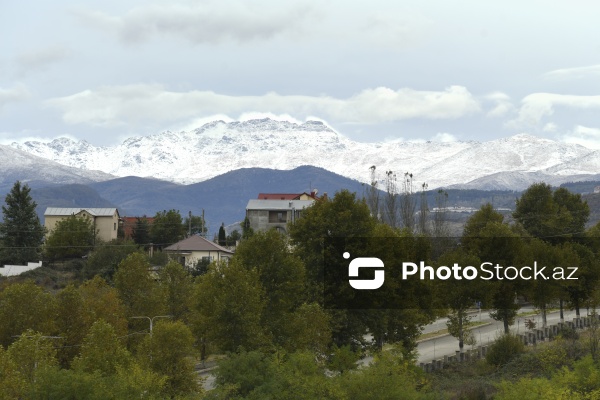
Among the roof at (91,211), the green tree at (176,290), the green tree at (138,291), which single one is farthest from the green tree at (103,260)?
the green tree at (138,291)

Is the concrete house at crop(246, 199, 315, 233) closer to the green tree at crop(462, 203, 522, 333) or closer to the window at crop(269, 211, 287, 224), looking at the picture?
the window at crop(269, 211, 287, 224)

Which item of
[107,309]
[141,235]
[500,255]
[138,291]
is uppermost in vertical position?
[141,235]

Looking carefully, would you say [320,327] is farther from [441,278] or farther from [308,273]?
[441,278]

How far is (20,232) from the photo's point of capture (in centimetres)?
10950

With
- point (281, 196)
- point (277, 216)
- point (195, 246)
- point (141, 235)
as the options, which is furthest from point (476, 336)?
point (281, 196)

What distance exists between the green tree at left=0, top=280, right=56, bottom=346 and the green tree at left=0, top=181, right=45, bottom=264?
53555mm

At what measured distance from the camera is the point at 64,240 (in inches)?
4505

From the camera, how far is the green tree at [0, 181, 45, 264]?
105 metres

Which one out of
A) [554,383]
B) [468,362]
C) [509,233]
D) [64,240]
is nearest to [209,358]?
[468,362]

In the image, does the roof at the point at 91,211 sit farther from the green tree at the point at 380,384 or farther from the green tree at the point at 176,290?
the green tree at the point at 380,384

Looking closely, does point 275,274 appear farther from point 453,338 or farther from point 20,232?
point 20,232

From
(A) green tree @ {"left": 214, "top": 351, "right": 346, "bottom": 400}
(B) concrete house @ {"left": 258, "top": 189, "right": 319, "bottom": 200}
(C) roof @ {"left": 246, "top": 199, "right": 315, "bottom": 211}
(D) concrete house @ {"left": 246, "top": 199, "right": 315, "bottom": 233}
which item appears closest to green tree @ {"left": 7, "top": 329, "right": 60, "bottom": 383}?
(A) green tree @ {"left": 214, "top": 351, "right": 346, "bottom": 400}

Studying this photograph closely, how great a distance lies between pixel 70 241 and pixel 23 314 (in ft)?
214

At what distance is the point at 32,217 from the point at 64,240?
4861mm
